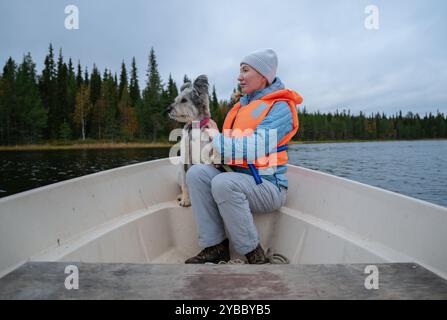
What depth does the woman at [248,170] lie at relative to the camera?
6.99 feet

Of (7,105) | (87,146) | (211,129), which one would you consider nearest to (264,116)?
(211,129)

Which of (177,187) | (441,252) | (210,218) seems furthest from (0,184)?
(441,252)

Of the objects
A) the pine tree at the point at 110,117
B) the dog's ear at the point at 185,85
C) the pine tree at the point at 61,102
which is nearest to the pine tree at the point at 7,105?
the pine tree at the point at 61,102

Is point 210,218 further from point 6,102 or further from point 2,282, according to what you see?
point 6,102

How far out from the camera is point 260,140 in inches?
83.6

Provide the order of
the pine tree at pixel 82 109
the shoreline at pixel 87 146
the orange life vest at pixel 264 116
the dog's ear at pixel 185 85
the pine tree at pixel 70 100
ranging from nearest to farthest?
the orange life vest at pixel 264 116 < the dog's ear at pixel 185 85 < the shoreline at pixel 87 146 < the pine tree at pixel 70 100 < the pine tree at pixel 82 109

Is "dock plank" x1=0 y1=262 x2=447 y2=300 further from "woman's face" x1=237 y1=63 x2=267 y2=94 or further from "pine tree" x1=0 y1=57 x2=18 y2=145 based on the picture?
"pine tree" x1=0 y1=57 x2=18 y2=145

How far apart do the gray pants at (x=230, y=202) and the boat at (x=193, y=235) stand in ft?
1.35

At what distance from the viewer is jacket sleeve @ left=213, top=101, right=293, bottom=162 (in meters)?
2.11

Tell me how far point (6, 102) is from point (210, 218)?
164 ft

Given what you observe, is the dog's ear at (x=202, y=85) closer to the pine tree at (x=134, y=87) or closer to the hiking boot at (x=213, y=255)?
the hiking boot at (x=213, y=255)

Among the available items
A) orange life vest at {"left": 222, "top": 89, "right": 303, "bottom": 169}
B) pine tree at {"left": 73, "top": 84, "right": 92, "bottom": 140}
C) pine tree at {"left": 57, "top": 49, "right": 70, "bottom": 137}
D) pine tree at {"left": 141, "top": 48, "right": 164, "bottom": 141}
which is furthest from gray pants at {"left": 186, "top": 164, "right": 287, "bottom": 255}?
pine tree at {"left": 73, "top": 84, "right": 92, "bottom": 140}

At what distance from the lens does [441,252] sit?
59.1 inches

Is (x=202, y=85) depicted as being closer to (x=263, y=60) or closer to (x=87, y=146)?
(x=263, y=60)
